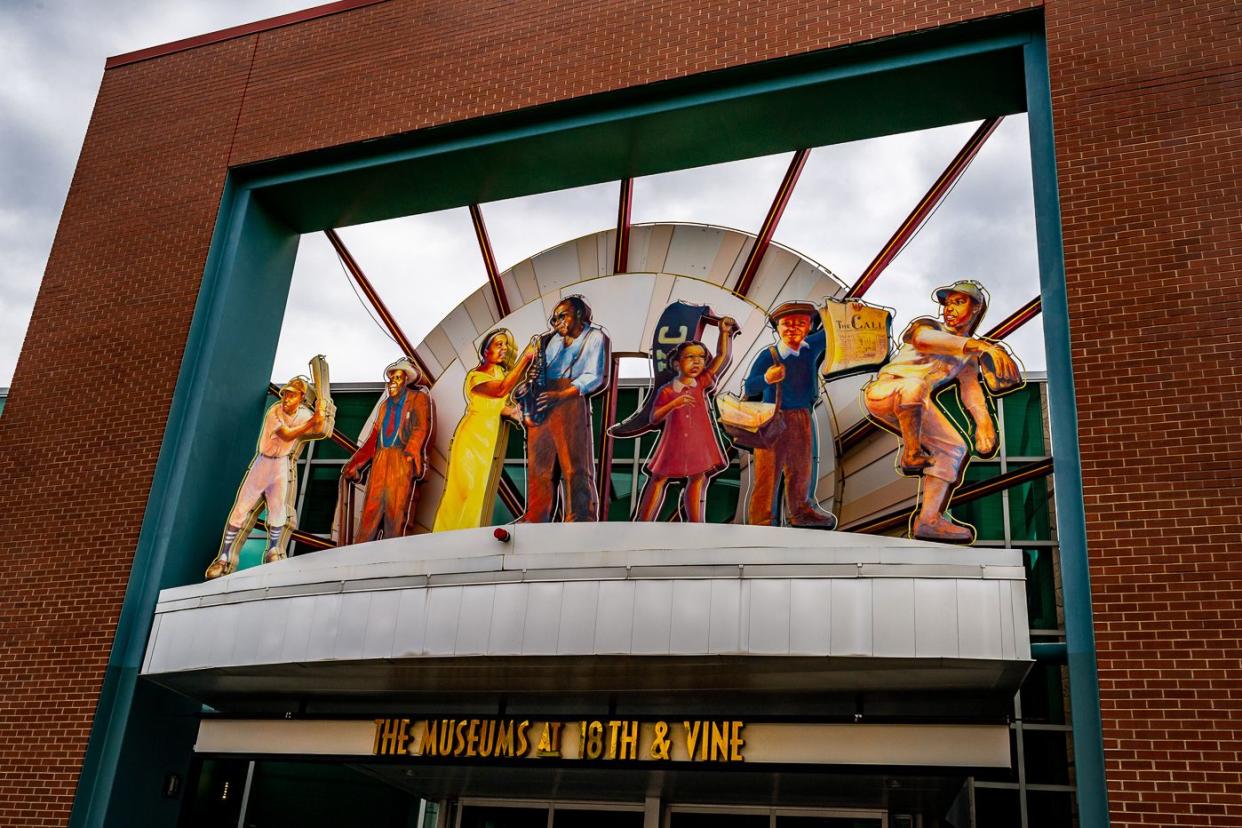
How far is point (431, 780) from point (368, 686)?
1971 millimetres

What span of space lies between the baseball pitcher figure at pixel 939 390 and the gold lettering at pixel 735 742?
7.63 ft

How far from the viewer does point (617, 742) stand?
34.3 ft

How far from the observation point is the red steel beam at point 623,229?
15.2m

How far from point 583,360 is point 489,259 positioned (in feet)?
12.1

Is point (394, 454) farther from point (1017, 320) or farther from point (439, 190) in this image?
point (1017, 320)

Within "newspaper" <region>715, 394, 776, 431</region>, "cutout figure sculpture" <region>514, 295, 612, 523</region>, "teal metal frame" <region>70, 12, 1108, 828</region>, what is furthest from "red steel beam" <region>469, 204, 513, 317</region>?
"newspaper" <region>715, 394, 776, 431</region>

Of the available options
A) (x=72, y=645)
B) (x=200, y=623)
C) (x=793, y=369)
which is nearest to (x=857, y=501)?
(x=793, y=369)

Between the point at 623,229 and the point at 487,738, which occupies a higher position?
the point at 623,229

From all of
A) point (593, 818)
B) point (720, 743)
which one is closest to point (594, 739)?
point (720, 743)

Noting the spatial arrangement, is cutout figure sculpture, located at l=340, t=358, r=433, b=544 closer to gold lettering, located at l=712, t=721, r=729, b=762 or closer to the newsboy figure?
the newsboy figure

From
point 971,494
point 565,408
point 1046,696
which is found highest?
point 565,408

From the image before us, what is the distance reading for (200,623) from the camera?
11.8 metres

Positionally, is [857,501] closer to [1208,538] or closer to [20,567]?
[1208,538]

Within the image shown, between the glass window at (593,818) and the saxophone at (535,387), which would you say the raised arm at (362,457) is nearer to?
the saxophone at (535,387)
